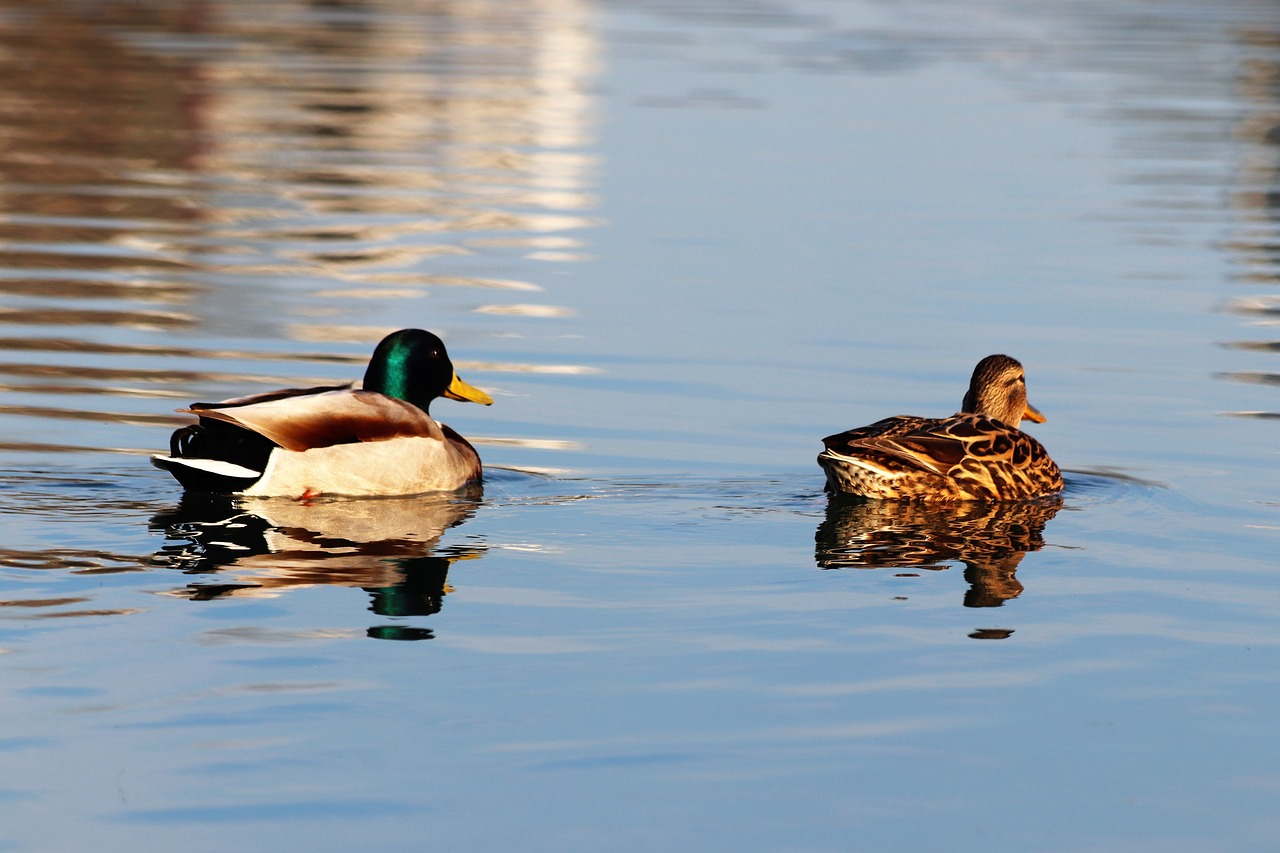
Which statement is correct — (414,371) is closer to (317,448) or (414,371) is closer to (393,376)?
(393,376)

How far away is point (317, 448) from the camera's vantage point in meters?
10.4

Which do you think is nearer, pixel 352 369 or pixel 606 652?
pixel 606 652

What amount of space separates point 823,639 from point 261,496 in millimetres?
3540

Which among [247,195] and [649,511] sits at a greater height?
[247,195]

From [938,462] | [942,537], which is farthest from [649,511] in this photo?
[938,462]

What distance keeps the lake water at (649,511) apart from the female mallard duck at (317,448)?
18 centimetres

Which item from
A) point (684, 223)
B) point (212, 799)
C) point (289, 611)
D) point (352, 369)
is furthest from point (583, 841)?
point (684, 223)

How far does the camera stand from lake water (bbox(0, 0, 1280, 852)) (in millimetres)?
6309

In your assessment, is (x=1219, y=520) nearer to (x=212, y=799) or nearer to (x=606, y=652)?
(x=606, y=652)

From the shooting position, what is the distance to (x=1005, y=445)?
10594mm

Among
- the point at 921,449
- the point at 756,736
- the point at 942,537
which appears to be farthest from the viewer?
the point at 921,449

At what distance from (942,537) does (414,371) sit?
10.0 feet

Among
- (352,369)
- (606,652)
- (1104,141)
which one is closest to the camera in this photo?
(606,652)

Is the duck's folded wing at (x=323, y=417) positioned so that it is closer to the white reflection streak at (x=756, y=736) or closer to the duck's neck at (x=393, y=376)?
the duck's neck at (x=393, y=376)
